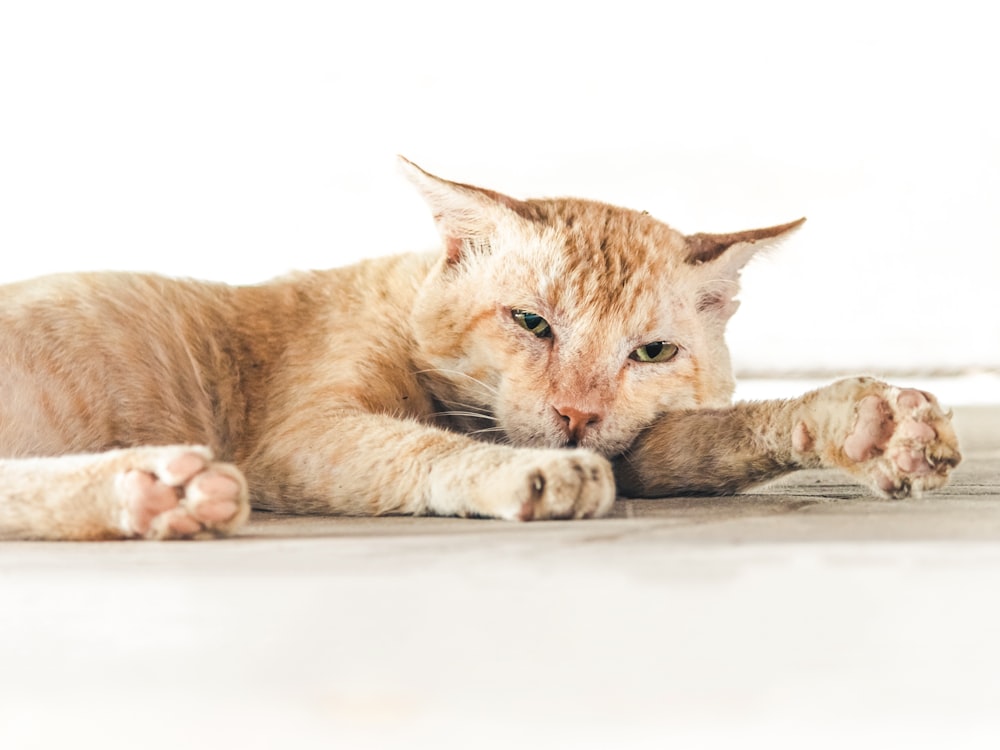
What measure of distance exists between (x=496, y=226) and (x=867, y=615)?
1.29 meters

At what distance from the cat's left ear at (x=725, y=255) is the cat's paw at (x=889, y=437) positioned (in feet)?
1.71

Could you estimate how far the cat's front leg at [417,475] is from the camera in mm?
1637

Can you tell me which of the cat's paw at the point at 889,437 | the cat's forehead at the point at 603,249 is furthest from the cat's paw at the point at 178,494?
the cat's paw at the point at 889,437

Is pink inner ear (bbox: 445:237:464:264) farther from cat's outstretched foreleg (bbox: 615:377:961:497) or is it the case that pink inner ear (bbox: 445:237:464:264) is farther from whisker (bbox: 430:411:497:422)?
cat's outstretched foreleg (bbox: 615:377:961:497)

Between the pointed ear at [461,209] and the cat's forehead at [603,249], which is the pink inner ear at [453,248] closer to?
the pointed ear at [461,209]

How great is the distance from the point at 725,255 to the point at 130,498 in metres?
1.27

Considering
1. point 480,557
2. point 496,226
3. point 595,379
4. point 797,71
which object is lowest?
point 480,557

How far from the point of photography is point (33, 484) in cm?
158

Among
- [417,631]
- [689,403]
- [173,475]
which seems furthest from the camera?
[689,403]

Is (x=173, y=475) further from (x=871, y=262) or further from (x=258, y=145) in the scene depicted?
(x=871, y=262)

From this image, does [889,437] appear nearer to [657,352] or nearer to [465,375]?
[657,352]

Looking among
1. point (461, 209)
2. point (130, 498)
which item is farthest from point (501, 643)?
point (461, 209)

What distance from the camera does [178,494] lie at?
1497 mm

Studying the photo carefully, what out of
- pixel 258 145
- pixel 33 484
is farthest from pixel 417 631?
pixel 258 145
